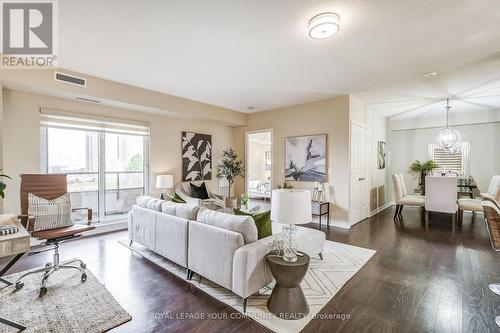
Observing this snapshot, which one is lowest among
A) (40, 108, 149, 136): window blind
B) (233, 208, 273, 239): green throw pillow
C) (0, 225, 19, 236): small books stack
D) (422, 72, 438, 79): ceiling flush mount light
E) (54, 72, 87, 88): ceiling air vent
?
(233, 208, 273, 239): green throw pillow

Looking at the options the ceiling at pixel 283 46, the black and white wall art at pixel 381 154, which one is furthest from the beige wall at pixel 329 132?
the black and white wall art at pixel 381 154

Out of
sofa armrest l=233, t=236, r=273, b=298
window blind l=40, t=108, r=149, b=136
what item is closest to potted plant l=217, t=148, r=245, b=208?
window blind l=40, t=108, r=149, b=136

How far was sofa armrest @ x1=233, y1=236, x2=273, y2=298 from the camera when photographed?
210 cm

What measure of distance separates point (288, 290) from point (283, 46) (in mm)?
2743

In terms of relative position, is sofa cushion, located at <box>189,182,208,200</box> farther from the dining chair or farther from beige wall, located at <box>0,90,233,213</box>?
the dining chair

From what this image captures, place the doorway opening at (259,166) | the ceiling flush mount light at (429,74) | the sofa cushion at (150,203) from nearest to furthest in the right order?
1. the sofa cushion at (150,203)
2. the ceiling flush mount light at (429,74)
3. the doorway opening at (259,166)

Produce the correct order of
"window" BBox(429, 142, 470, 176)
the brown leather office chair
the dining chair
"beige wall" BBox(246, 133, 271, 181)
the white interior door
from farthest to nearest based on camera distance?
"beige wall" BBox(246, 133, 271, 181), "window" BBox(429, 142, 470, 176), the white interior door, the dining chair, the brown leather office chair

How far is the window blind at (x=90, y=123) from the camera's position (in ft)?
13.1

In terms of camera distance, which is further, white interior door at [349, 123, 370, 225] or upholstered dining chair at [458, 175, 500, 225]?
white interior door at [349, 123, 370, 225]

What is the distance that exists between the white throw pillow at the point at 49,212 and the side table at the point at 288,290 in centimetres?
276

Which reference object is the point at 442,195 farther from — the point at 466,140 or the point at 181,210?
the point at 181,210

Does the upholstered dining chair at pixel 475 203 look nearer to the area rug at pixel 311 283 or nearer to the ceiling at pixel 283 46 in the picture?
A: the ceiling at pixel 283 46

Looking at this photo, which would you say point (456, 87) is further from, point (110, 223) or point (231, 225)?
point (110, 223)

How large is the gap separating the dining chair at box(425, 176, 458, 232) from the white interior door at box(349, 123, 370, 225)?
121cm
